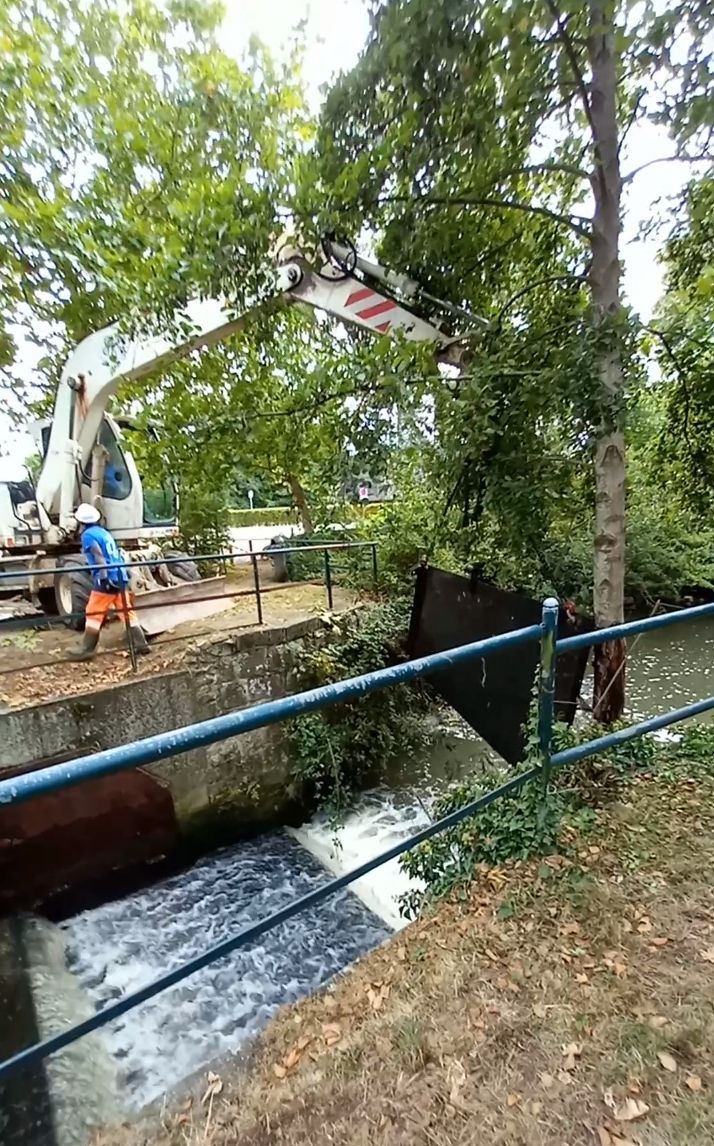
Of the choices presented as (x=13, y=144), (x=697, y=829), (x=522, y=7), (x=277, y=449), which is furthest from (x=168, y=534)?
(x=697, y=829)

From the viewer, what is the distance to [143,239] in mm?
5344

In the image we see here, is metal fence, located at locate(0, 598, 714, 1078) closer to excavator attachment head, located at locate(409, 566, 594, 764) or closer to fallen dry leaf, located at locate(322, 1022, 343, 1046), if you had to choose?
fallen dry leaf, located at locate(322, 1022, 343, 1046)

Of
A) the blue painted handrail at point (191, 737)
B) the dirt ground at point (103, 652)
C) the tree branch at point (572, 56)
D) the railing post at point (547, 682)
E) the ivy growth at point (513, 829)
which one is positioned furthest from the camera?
the dirt ground at point (103, 652)

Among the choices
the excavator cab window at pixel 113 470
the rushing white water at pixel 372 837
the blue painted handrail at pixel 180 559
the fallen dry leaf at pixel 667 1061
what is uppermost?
the excavator cab window at pixel 113 470

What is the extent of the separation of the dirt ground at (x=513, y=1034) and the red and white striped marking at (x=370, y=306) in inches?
171

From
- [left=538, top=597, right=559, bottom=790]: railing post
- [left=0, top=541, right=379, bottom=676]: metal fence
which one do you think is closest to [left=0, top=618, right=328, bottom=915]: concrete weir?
[left=0, top=541, right=379, bottom=676]: metal fence

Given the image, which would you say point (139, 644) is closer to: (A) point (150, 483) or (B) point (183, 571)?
(A) point (150, 483)

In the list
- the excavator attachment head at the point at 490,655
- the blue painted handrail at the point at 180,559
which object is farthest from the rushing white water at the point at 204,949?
the blue painted handrail at the point at 180,559

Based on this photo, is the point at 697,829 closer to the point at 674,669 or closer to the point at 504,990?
the point at 504,990

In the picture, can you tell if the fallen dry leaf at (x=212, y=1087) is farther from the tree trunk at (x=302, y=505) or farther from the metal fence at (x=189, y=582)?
the tree trunk at (x=302, y=505)

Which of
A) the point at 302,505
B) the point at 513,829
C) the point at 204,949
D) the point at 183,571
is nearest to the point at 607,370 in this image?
the point at 513,829

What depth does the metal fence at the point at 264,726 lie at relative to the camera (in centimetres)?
116

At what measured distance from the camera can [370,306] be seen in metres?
5.02

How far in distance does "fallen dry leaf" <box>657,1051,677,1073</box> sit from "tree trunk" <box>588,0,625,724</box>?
3.07 meters
